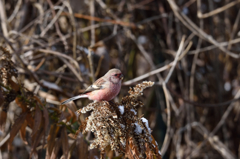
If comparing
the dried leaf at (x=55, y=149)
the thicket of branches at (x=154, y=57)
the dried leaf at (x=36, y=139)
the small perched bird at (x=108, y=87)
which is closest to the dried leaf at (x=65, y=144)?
the dried leaf at (x=55, y=149)

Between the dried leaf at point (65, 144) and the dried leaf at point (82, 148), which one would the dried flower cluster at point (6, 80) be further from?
the dried leaf at point (82, 148)

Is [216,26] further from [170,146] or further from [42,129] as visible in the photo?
[42,129]

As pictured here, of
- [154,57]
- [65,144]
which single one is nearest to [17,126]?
[65,144]

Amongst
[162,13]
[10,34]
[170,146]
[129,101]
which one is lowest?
[129,101]

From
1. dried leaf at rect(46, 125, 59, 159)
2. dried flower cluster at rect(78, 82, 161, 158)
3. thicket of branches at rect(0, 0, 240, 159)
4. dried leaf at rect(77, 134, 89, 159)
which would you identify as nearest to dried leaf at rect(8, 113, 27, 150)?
dried leaf at rect(46, 125, 59, 159)

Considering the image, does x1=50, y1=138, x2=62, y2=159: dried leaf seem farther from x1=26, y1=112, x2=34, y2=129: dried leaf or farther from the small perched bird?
the small perched bird

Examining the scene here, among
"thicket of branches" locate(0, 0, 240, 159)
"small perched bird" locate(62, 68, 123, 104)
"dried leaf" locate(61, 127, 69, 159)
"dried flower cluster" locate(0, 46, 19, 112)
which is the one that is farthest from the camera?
"thicket of branches" locate(0, 0, 240, 159)

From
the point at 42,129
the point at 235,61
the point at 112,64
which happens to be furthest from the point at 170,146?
the point at 42,129

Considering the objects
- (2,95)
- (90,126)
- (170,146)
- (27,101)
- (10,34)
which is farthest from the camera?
(170,146)

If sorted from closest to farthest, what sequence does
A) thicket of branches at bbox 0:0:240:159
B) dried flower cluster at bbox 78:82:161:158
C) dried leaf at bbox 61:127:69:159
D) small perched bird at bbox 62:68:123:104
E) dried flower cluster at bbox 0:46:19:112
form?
dried flower cluster at bbox 78:82:161:158 < dried flower cluster at bbox 0:46:19:112 < dried leaf at bbox 61:127:69:159 < small perched bird at bbox 62:68:123:104 < thicket of branches at bbox 0:0:240:159
